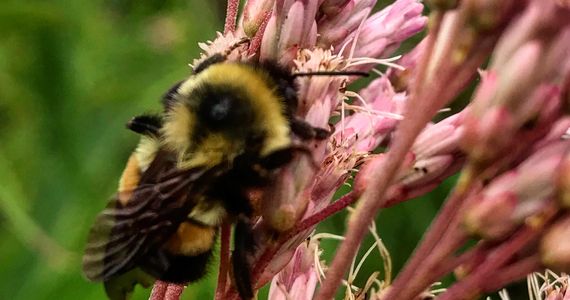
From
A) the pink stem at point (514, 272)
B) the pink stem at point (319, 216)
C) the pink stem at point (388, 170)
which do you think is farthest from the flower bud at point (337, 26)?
the pink stem at point (514, 272)

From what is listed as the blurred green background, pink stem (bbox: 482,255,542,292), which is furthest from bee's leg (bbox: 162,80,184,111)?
the blurred green background

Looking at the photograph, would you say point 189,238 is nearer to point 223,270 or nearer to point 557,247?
point 223,270

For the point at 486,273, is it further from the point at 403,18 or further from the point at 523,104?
the point at 403,18

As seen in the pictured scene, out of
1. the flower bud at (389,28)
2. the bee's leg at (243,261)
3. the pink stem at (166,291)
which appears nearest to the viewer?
the bee's leg at (243,261)

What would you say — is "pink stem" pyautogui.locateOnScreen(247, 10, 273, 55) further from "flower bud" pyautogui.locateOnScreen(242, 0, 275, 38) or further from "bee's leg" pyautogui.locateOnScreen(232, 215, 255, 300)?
"bee's leg" pyautogui.locateOnScreen(232, 215, 255, 300)

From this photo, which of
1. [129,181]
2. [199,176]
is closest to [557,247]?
[199,176]

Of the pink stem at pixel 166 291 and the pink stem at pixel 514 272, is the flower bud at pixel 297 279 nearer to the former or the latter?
the pink stem at pixel 166 291

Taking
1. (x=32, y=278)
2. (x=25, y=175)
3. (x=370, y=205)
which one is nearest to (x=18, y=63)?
(x=25, y=175)
